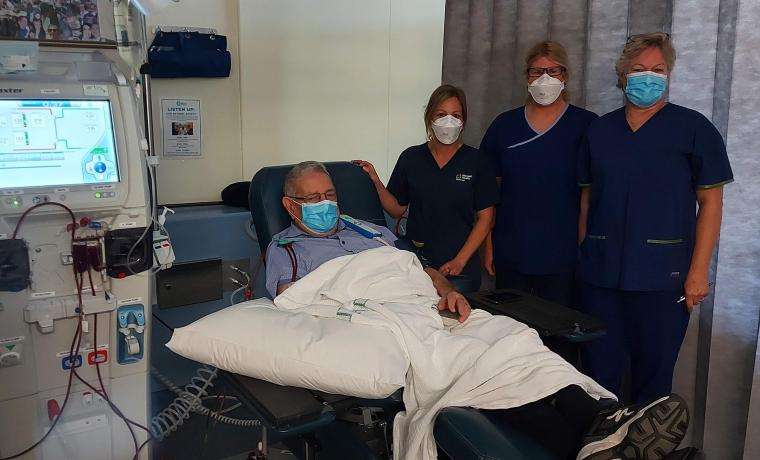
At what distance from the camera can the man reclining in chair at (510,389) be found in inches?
48.1

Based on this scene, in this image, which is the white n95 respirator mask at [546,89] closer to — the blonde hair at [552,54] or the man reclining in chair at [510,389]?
the blonde hair at [552,54]

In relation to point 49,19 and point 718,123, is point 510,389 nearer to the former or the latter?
point 718,123

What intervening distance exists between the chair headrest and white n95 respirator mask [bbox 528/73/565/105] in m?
0.66

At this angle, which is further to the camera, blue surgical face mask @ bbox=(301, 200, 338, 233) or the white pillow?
blue surgical face mask @ bbox=(301, 200, 338, 233)

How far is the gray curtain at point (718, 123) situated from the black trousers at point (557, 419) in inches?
31.5

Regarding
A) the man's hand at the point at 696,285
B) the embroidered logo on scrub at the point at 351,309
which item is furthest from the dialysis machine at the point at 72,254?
the man's hand at the point at 696,285

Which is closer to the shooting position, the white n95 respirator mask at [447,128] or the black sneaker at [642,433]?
the black sneaker at [642,433]

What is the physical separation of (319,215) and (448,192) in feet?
1.80

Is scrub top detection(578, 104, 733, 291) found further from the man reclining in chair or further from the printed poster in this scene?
the printed poster

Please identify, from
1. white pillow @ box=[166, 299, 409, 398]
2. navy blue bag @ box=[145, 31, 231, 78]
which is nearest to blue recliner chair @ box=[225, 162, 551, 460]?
white pillow @ box=[166, 299, 409, 398]

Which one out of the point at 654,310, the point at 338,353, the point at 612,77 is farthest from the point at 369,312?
the point at 612,77

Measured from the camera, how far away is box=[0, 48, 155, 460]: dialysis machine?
4.97ft

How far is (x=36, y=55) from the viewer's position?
150cm

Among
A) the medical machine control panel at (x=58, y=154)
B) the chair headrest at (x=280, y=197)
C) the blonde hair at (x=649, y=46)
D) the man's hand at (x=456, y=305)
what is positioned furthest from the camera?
the chair headrest at (x=280, y=197)
